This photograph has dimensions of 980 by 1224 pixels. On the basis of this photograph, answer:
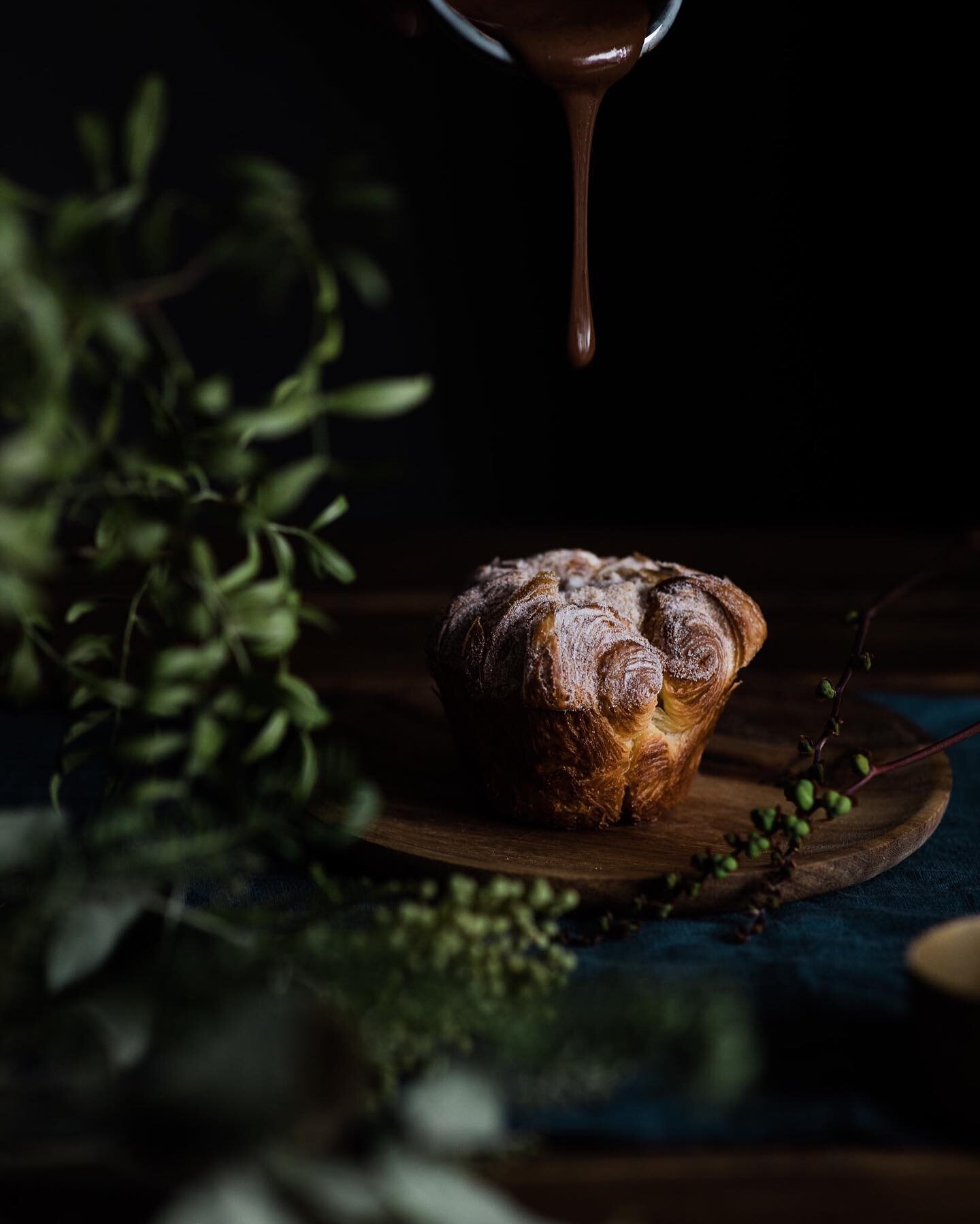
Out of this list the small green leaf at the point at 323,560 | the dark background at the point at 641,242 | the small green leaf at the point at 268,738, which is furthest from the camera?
the dark background at the point at 641,242

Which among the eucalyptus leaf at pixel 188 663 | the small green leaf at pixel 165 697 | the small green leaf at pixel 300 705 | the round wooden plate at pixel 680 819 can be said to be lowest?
the round wooden plate at pixel 680 819

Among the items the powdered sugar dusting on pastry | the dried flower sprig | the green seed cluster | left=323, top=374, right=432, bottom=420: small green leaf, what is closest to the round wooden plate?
the dried flower sprig

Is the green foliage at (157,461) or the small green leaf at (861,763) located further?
the small green leaf at (861,763)

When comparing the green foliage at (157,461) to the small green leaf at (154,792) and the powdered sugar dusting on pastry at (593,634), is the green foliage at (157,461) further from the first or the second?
the powdered sugar dusting on pastry at (593,634)

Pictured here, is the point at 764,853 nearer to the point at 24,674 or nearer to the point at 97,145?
the point at 24,674

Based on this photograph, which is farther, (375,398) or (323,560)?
(323,560)

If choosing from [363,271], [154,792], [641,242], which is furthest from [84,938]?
[641,242]

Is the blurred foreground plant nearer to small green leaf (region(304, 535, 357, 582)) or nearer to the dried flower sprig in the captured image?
small green leaf (region(304, 535, 357, 582))

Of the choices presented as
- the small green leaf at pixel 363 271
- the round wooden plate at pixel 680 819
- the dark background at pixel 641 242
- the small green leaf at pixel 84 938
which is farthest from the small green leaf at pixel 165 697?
the dark background at pixel 641 242
